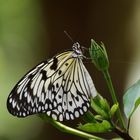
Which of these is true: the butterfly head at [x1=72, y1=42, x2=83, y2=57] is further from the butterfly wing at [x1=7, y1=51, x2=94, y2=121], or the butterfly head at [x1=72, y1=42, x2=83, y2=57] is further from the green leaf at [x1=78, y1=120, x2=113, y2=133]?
the green leaf at [x1=78, y1=120, x2=113, y2=133]

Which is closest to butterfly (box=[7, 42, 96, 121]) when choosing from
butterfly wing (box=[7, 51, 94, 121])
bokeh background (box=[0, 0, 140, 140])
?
butterfly wing (box=[7, 51, 94, 121])

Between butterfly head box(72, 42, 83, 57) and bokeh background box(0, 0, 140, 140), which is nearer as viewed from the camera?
butterfly head box(72, 42, 83, 57)

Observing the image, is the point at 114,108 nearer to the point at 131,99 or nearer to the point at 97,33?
the point at 131,99

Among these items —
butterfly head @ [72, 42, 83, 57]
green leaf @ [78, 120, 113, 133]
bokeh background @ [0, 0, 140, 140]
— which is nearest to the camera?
green leaf @ [78, 120, 113, 133]

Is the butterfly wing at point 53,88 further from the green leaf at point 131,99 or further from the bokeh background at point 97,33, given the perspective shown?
the bokeh background at point 97,33

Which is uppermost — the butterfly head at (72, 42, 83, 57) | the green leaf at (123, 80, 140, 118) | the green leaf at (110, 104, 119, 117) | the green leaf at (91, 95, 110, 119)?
the butterfly head at (72, 42, 83, 57)

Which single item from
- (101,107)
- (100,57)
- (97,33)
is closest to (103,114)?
(101,107)
